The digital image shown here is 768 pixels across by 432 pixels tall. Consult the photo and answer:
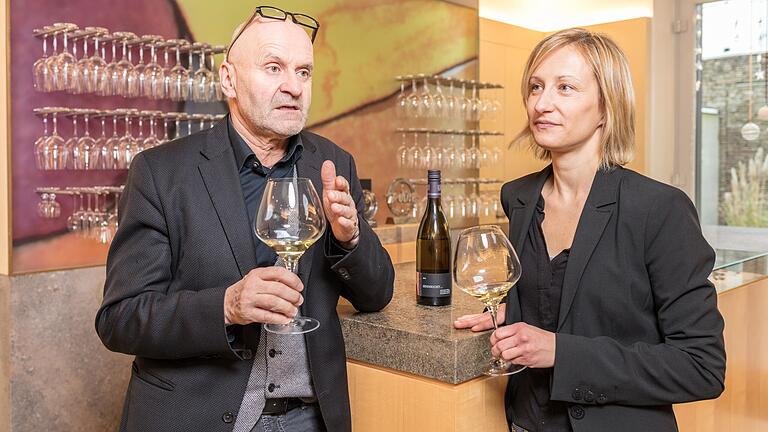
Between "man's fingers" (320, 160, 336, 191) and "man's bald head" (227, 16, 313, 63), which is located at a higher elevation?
"man's bald head" (227, 16, 313, 63)

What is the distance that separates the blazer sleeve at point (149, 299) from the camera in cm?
130

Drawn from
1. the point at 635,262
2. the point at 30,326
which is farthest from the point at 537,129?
the point at 30,326

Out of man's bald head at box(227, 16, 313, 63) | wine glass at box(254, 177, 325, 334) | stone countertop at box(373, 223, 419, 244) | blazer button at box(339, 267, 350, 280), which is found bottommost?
stone countertop at box(373, 223, 419, 244)

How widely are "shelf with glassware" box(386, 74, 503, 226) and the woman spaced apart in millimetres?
3409

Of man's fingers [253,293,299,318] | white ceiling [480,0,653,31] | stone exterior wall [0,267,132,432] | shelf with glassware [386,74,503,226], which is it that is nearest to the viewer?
man's fingers [253,293,299,318]

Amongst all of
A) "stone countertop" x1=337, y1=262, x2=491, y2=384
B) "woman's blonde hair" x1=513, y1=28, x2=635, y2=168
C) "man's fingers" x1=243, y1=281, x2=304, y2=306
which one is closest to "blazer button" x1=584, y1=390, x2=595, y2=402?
"stone countertop" x1=337, y1=262, x2=491, y2=384

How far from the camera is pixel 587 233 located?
1381mm

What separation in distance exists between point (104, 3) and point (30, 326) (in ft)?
5.13

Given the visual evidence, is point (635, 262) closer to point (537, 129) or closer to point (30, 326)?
point (537, 129)

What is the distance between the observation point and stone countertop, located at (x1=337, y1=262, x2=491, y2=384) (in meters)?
1.44

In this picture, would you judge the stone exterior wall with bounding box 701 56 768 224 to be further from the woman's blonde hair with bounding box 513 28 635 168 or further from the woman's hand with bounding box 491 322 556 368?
the woman's hand with bounding box 491 322 556 368

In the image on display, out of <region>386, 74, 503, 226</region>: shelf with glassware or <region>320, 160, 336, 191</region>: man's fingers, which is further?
<region>386, 74, 503, 226</region>: shelf with glassware

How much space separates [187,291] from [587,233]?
0.76 m

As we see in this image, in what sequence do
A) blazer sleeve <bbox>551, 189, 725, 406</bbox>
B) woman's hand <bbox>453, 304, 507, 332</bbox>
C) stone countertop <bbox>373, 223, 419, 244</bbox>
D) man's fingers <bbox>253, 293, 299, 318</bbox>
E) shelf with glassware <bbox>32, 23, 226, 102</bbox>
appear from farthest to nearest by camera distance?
stone countertop <bbox>373, 223, 419, 244</bbox>, shelf with glassware <bbox>32, 23, 226, 102</bbox>, woman's hand <bbox>453, 304, 507, 332</bbox>, blazer sleeve <bbox>551, 189, 725, 406</bbox>, man's fingers <bbox>253, 293, 299, 318</bbox>
